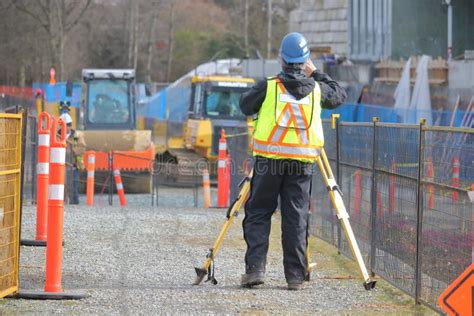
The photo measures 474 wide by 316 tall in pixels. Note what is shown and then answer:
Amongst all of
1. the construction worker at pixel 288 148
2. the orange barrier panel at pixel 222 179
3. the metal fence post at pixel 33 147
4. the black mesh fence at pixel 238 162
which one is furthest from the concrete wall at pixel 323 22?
the construction worker at pixel 288 148

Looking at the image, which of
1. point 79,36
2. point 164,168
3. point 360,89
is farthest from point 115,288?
point 79,36

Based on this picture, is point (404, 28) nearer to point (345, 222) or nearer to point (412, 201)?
point (345, 222)

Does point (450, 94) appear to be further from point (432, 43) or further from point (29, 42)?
point (29, 42)

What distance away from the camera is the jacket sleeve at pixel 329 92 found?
9336 millimetres

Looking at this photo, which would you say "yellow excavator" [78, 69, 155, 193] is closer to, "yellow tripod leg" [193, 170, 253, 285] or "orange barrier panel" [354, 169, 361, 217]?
"orange barrier panel" [354, 169, 361, 217]

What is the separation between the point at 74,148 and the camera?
24359mm

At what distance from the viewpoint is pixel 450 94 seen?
31234 mm

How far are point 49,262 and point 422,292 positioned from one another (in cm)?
292

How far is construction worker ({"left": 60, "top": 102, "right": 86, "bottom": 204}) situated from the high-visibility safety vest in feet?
37.3

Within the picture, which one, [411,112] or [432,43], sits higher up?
[432,43]

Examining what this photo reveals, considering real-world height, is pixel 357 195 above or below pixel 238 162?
below

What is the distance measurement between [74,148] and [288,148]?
1573 cm

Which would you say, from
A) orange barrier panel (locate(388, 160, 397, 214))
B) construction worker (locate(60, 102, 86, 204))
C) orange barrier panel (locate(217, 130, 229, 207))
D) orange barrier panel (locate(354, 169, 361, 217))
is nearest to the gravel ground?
orange barrier panel (locate(354, 169, 361, 217))

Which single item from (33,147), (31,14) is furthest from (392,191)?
(31,14)
